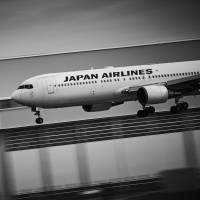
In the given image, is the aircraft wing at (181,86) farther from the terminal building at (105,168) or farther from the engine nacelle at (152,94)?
the terminal building at (105,168)

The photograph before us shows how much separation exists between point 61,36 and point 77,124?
2.45 metres

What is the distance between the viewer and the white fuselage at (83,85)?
36.0 feet

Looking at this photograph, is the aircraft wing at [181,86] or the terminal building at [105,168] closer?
the terminal building at [105,168]

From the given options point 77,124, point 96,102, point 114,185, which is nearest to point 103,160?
point 114,185

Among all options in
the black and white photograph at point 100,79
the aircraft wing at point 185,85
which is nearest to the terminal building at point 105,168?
the black and white photograph at point 100,79

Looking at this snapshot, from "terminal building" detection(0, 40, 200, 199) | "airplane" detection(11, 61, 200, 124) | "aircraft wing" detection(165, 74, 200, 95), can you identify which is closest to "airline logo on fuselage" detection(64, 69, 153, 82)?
"airplane" detection(11, 61, 200, 124)

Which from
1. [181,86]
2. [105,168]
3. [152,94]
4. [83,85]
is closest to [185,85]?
[181,86]

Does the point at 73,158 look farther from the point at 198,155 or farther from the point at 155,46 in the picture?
the point at 155,46

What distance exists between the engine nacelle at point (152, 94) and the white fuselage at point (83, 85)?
0.62m

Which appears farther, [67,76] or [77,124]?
[77,124]

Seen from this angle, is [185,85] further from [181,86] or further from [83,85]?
[83,85]

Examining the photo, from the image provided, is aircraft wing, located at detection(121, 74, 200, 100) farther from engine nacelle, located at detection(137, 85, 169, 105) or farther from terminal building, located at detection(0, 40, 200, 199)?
terminal building, located at detection(0, 40, 200, 199)

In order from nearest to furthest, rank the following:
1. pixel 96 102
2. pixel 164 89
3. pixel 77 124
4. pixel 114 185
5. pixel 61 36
Answer: 1. pixel 114 185
2. pixel 164 89
3. pixel 96 102
4. pixel 61 36
5. pixel 77 124

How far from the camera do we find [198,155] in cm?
284
